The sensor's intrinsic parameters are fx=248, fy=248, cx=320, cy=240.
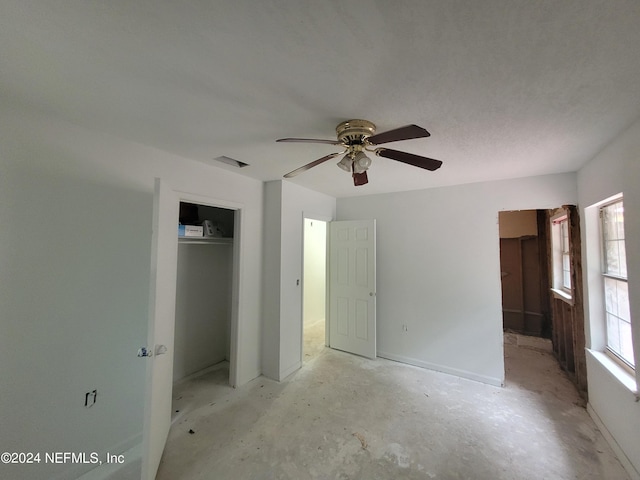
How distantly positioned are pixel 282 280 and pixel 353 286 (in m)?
Result: 1.23

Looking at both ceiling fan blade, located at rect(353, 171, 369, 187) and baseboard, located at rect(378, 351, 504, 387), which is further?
baseboard, located at rect(378, 351, 504, 387)

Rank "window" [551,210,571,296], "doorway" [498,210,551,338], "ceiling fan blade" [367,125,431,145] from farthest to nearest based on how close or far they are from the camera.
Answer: "doorway" [498,210,551,338] < "window" [551,210,571,296] < "ceiling fan blade" [367,125,431,145]

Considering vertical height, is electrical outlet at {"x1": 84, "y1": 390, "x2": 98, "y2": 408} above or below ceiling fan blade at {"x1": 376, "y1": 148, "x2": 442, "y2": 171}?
below

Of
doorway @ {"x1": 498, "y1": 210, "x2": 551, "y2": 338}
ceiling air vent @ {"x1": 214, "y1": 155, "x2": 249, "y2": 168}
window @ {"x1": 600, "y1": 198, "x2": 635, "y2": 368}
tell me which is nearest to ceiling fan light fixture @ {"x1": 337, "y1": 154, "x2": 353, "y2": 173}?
ceiling air vent @ {"x1": 214, "y1": 155, "x2": 249, "y2": 168}

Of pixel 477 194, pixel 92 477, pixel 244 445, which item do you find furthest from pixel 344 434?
pixel 477 194

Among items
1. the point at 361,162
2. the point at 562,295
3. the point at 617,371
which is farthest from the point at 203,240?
the point at 562,295

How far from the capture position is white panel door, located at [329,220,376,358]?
3.54 meters

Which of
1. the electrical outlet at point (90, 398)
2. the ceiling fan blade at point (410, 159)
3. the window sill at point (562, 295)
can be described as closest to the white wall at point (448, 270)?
the window sill at point (562, 295)

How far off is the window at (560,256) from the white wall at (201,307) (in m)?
4.65

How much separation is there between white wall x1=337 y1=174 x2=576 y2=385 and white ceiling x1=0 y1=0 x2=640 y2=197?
1.16 metres

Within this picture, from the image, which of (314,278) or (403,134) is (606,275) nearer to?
(403,134)

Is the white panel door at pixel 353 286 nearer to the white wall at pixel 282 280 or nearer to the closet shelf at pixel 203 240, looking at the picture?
the white wall at pixel 282 280

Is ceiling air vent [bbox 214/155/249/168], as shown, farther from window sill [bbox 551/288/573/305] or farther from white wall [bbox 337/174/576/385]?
window sill [bbox 551/288/573/305]

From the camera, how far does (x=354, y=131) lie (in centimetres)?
159
